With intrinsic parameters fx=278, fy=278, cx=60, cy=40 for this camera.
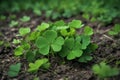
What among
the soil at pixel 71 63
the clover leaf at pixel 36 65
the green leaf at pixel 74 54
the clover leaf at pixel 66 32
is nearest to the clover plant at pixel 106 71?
the soil at pixel 71 63

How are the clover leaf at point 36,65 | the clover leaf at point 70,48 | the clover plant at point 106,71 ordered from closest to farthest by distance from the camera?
the clover plant at point 106,71 < the clover leaf at point 36,65 < the clover leaf at point 70,48

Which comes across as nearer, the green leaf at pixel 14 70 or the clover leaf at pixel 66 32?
the green leaf at pixel 14 70

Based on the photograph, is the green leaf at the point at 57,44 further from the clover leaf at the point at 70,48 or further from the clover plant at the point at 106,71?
the clover plant at the point at 106,71

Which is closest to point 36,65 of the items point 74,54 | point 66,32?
point 74,54

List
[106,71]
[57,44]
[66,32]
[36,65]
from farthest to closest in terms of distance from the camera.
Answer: [66,32] → [57,44] → [36,65] → [106,71]

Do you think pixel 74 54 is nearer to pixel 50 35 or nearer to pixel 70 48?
pixel 70 48

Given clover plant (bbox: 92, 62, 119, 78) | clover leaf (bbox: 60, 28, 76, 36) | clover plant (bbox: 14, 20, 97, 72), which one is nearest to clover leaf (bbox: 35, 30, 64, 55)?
clover plant (bbox: 14, 20, 97, 72)
